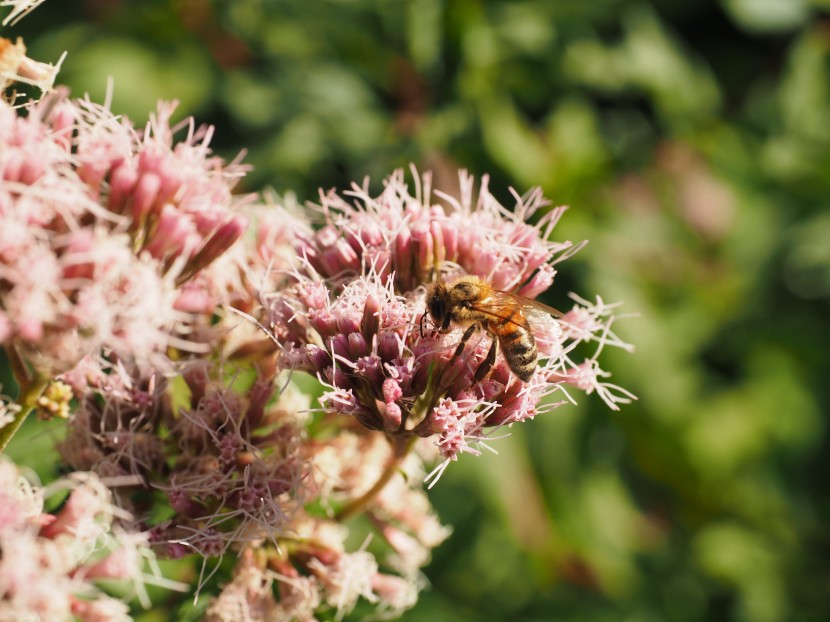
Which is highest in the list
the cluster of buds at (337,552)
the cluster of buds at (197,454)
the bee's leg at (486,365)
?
the bee's leg at (486,365)

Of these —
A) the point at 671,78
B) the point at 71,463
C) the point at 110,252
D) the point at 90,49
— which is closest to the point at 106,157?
the point at 110,252

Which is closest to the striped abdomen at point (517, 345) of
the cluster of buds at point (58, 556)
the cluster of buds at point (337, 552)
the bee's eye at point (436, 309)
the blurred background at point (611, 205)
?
the bee's eye at point (436, 309)

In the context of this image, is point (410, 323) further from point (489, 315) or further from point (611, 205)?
point (611, 205)

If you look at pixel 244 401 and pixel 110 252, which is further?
pixel 244 401

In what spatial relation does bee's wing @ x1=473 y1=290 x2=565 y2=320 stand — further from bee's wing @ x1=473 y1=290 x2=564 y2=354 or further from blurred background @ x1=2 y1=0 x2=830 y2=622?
blurred background @ x1=2 y1=0 x2=830 y2=622

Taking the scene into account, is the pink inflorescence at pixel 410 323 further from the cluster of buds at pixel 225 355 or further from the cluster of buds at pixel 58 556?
the cluster of buds at pixel 58 556

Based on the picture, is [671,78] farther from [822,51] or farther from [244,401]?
[244,401]

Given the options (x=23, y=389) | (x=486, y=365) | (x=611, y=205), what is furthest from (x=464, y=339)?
(x=611, y=205)

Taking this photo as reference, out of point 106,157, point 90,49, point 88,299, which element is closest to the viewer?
point 88,299
